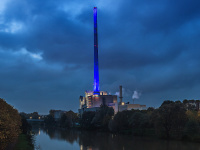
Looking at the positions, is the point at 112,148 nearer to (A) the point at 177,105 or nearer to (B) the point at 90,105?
(A) the point at 177,105

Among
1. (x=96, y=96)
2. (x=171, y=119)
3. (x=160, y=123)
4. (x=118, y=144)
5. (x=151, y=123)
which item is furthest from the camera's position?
(x=96, y=96)

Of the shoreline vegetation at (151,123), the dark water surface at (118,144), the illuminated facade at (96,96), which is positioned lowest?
the dark water surface at (118,144)

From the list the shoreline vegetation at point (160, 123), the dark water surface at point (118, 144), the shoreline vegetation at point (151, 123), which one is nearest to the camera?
the shoreline vegetation at point (151, 123)

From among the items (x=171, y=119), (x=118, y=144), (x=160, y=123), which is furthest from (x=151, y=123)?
(x=118, y=144)

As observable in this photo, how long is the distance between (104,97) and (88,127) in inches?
2346

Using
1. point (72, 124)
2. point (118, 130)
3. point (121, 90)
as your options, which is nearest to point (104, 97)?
point (121, 90)

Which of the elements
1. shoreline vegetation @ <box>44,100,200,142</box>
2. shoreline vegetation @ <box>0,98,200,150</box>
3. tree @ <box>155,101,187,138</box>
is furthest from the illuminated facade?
tree @ <box>155,101,187,138</box>

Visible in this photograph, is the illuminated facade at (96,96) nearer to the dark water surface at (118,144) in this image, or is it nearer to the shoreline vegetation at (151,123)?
the shoreline vegetation at (151,123)

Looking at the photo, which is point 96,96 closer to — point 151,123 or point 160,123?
point 151,123

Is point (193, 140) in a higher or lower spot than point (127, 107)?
lower

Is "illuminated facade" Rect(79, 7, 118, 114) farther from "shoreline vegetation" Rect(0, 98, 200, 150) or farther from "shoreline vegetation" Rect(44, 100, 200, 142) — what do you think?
"shoreline vegetation" Rect(0, 98, 200, 150)

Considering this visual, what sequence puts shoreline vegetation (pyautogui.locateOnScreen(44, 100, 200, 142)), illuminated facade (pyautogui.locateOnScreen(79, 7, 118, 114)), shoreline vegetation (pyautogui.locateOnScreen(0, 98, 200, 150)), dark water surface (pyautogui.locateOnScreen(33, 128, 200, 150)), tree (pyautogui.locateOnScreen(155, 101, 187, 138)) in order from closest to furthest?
shoreline vegetation (pyautogui.locateOnScreen(0, 98, 200, 150)) < dark water surface (pyautogui.locateOnScreen(33, 128, 200, 150)) < shoreline vegetation (pyautogui.locateOnScreen(44, 100, 200, 142)) < tree (pyautogui.locateOnScreen(155, 101, 187, 138)) < illuminated facade (pyautogui.locateOnScreen(79, 7, 118, 114))

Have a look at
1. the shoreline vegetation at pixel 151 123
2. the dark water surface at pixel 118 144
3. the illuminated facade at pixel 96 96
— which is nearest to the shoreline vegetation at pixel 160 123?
the shoreline vegetation at pixel 151 123

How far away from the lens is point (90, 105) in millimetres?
156250
